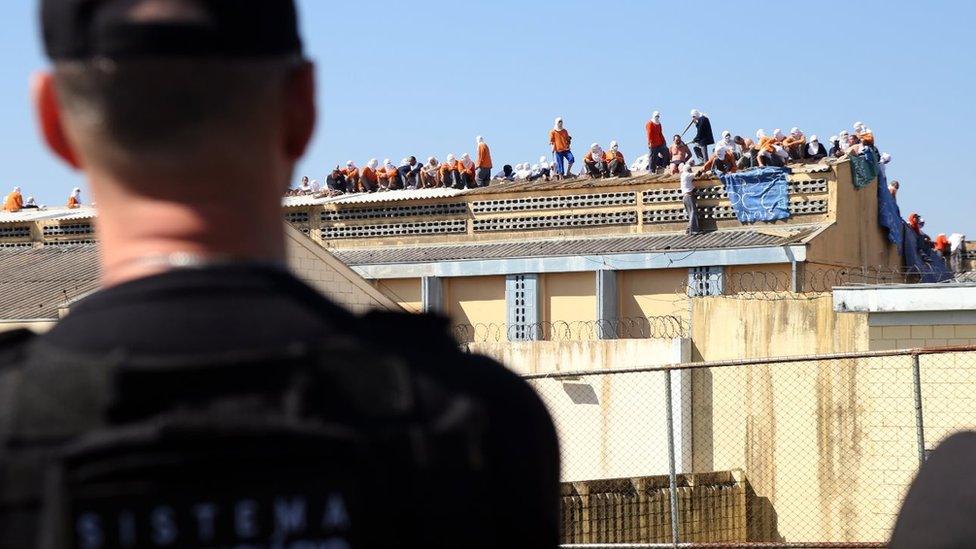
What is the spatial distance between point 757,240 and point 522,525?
2763 centimetres

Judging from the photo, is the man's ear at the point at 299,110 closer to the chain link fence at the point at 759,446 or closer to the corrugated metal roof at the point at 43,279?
the chain link fence at the point at 759,446

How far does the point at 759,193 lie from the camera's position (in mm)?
30766

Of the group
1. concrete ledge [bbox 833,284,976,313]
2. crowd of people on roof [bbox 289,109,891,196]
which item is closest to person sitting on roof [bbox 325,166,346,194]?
crowd of people on roof [bbox 289,109,891,196]

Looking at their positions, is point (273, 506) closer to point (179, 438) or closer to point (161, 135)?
point (179, 438)

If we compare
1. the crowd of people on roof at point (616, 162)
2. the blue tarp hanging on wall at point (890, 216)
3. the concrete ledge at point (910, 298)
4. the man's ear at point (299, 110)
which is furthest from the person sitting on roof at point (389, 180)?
the man's ear at point (299, 110)

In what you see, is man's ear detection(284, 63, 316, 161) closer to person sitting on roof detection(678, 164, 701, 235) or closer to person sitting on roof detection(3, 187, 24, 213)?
person sitting on roof detection(678, 164, 701, 235)

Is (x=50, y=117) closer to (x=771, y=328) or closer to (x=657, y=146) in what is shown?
(x=771, y=328)

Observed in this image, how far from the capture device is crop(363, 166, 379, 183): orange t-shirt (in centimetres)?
3903

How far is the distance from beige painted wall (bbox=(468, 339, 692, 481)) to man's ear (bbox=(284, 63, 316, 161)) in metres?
19.4

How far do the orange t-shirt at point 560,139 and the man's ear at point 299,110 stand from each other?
34745 mm

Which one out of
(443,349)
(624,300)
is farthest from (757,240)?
(443,349)

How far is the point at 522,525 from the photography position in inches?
70.0

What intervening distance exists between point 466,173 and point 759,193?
9334mm

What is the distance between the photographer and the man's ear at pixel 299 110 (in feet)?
5.96
